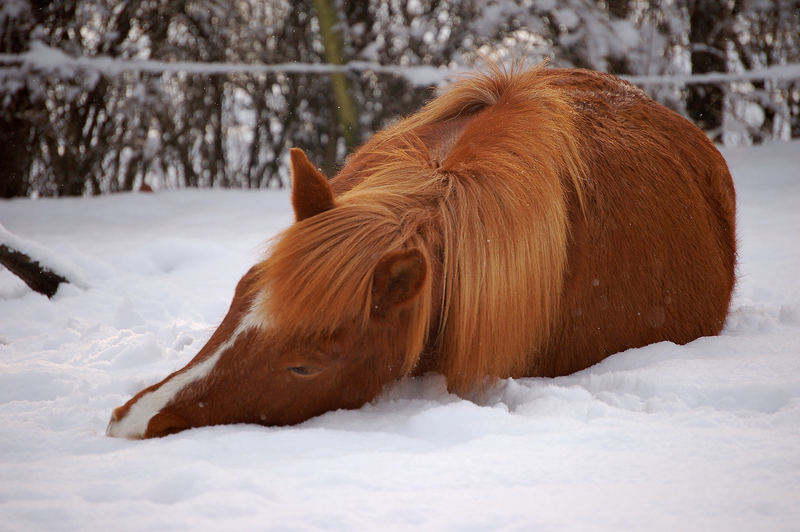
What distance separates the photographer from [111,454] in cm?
138

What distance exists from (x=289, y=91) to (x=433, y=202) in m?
5.67

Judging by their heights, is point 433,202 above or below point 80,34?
below

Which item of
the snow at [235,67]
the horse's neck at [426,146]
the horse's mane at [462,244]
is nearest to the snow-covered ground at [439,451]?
the horse's mane at [462,244]

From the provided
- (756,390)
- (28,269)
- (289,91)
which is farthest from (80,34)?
(756,390)

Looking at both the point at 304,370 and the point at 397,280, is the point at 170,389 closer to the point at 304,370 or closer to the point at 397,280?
the point at 304,370

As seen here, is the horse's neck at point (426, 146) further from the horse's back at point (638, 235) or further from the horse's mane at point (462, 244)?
the horse's back at point (638, 235)

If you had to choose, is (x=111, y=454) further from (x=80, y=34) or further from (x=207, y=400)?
(x=80, y=34)

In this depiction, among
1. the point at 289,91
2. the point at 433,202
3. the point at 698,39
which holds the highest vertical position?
the point at 698,39

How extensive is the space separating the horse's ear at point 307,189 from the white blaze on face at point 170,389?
25 cm

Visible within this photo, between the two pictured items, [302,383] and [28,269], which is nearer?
[302,383]

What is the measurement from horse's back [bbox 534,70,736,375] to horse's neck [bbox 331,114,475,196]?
42 cm

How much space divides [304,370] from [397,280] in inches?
12.6

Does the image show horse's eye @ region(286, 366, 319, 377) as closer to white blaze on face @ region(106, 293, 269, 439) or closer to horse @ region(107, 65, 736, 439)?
horse @ region(107, 65, 736, 439)

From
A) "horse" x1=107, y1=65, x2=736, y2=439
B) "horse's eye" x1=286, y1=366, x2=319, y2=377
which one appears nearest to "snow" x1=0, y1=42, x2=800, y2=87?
"horse" x1=107, y1=65, x2=736, y2=439
